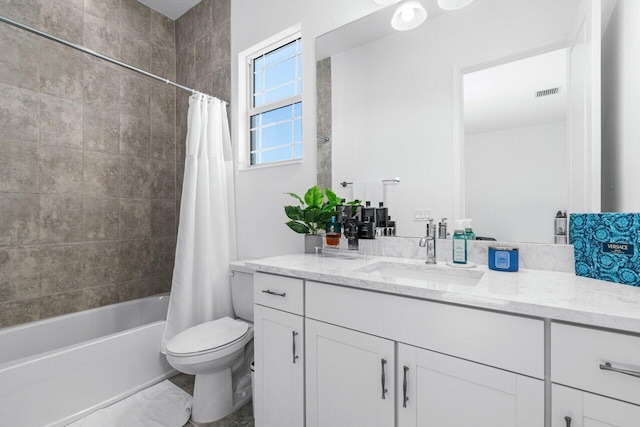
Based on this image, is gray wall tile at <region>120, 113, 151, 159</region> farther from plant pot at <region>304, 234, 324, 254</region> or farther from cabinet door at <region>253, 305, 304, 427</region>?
cabinet door at <region>253, 305, 304, 427</region>

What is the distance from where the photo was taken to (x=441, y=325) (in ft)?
2.86

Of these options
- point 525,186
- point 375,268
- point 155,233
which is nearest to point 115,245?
point 155,233

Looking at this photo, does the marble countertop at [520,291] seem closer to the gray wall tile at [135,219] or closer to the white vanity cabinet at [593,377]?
the white vanity cabinet at [593,377]

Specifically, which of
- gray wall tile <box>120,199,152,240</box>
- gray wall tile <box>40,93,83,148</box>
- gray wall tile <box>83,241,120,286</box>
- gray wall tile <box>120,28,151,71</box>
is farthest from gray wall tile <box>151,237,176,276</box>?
gray wall tile <box>120,28,151,71</box>

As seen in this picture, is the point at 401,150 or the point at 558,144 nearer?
the point at 558,144

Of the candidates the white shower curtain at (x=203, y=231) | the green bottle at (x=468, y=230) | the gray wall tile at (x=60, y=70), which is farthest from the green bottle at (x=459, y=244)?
the gray wall tile at (x=60, y=70)

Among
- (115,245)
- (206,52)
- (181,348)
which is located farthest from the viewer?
(206,52)

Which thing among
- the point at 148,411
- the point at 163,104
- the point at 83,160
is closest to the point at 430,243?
the point at 148,411

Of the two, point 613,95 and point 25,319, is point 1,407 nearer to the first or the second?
point 25,319

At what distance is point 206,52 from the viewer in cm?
253

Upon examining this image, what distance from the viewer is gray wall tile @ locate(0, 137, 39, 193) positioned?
1.84 metres

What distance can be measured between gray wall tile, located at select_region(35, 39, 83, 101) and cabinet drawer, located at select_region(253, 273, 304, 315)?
2055 millimetres

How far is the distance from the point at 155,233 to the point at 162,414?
4.89ft

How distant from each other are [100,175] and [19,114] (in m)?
0.57
